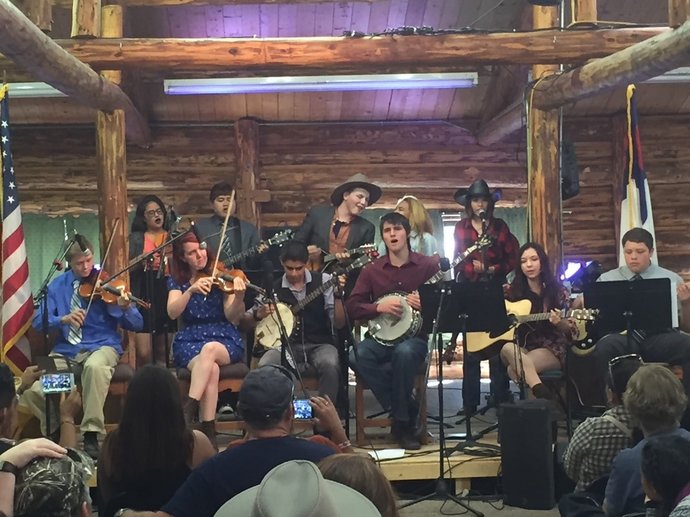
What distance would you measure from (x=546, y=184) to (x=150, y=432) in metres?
4.34

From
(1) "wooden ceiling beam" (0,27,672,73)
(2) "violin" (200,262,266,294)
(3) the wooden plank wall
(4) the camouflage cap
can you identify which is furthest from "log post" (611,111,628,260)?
(4) the camouflage cap

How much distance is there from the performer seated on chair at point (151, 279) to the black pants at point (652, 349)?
2737 mm

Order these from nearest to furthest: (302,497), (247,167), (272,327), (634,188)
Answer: (302,497), (272,327), (634,188), (247,167)

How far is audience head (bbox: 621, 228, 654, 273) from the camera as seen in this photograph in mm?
5398

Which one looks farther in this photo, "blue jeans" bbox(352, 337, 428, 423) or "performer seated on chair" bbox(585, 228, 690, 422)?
"performer seated on chair" bbox(585, 228, 690, 422)

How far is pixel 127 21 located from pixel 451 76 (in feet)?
10.0

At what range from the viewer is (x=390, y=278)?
5207mm

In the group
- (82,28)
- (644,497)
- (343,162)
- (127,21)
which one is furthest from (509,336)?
(127,21)

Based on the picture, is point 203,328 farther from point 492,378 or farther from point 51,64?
point 492,378

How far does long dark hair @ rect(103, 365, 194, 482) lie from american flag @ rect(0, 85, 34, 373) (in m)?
2.73

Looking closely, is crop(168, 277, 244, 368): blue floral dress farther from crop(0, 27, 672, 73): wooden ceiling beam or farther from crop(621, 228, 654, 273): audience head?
crop(621, 228, 654, 273): audience head

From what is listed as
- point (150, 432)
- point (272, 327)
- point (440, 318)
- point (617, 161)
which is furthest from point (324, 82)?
point (150, 432)

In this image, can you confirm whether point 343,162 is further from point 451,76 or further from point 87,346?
point 87,346

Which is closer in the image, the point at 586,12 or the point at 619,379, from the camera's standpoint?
the point at 619,379
